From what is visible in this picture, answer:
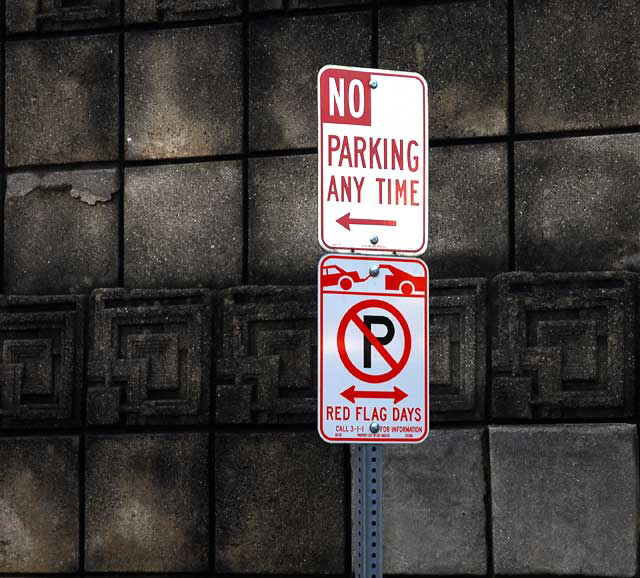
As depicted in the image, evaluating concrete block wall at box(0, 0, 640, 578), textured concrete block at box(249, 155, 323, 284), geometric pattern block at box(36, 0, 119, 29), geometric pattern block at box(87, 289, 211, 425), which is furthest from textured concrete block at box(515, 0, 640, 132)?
geometric pattern block at box(36, 0, 119, 29)

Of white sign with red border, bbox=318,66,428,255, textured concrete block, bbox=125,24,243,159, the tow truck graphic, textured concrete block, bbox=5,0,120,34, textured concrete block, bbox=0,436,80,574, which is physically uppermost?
textured concrete block, bbox=5,0,120,34

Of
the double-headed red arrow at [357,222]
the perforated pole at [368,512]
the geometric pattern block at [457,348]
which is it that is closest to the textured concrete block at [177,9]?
the geometric pattern block at [457,348]

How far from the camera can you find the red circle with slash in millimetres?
5578

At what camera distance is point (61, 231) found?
30.2 ft

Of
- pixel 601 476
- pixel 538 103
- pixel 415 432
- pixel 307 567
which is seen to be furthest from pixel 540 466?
pixel 415 432

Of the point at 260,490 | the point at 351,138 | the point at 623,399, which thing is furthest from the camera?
the point at 260,490

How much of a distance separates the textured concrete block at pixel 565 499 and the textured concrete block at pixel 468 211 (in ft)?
3.04

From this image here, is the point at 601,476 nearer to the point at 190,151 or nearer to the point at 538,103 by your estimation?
the point at 538,103

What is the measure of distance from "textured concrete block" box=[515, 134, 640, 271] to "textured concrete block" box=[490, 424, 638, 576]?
91 centimetres

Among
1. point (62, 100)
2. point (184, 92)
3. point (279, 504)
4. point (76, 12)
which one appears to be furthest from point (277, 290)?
point (76, 12)

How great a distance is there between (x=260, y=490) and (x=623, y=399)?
2075 mm

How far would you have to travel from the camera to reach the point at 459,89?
843cm

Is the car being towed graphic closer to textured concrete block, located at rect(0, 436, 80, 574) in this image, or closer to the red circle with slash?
the red circle with slash

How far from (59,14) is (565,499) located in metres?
4.15
